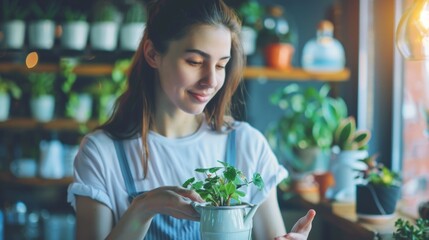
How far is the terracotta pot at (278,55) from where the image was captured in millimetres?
3545

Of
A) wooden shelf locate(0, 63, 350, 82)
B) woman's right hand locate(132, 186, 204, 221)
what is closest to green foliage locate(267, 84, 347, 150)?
wooden shelf locate(0, 63, 350, 82)

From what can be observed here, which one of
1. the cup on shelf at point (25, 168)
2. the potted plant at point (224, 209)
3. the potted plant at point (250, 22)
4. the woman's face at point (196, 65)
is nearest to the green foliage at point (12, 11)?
the cup on shelf at point (25, 168)

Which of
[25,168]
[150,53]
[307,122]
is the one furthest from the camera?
[25,168]

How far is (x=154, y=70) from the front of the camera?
75.0 inches

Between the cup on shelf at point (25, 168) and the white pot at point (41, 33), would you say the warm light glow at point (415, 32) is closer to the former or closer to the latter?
the white pot at point (41, 33)

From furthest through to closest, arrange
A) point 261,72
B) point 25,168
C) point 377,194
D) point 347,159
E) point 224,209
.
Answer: point 25,168 < point 261,72 < point 347,159 < point 377,194 < point 224,209

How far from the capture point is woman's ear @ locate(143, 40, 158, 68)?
72.7 inches

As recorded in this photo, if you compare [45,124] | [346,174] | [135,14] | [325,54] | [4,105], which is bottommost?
[346,174]

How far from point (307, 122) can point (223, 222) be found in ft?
6.19

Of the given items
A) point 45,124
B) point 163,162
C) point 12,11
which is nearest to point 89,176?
point 163,162

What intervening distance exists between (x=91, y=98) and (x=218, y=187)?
93.4 inches

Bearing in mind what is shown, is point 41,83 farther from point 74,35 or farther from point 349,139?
point 349,139

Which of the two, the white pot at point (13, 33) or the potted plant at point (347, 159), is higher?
the white pot at point (13, 33)

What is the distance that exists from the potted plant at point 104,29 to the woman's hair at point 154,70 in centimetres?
169
